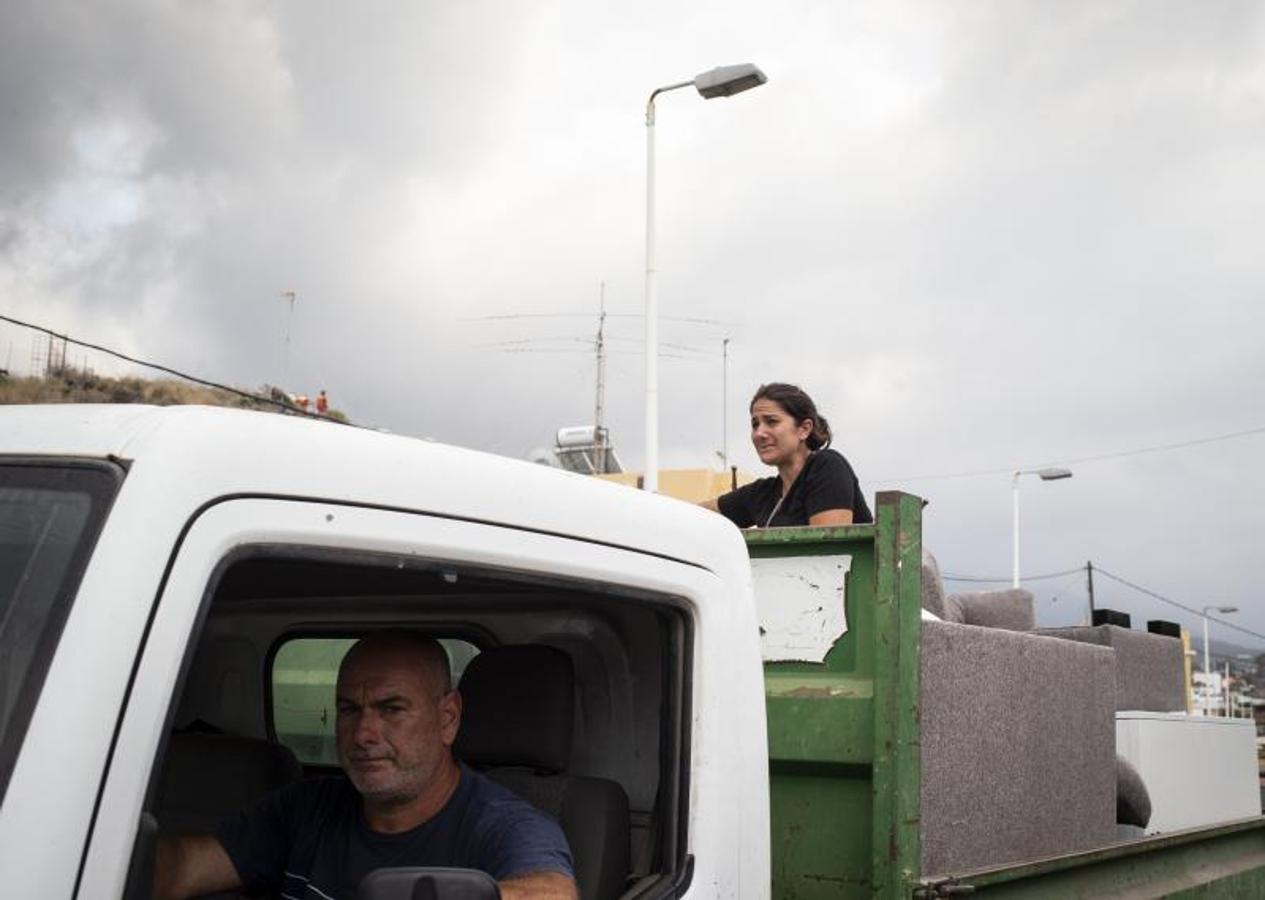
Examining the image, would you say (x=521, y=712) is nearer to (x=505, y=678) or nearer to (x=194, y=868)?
(x=505, y=678)

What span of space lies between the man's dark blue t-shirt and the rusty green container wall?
831 mm

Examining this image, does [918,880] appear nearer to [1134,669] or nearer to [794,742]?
[794,742]

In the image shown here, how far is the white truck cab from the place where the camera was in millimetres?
1472

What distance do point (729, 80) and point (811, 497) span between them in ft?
29.7

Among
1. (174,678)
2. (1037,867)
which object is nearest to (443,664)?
(174,678)

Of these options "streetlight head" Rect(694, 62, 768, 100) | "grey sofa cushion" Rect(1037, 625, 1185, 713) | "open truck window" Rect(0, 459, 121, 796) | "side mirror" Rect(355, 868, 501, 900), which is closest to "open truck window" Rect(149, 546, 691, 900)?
"open truck window" Rect(0, 459, 121, 796)

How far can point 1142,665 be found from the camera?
549 cm

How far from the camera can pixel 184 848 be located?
7.99 feet

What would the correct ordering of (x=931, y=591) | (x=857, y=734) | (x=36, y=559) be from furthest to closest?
(x=931, y=591), (x=857, y=734), (x=36, y=559)

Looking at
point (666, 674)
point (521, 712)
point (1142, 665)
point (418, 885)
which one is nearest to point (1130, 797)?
point (1142, 665)

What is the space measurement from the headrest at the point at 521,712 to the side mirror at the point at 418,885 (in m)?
0.85

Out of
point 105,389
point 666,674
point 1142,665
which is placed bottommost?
point 666,674

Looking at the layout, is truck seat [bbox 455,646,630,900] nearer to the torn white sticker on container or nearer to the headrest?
the headrest

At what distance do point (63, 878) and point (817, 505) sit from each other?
301cm
